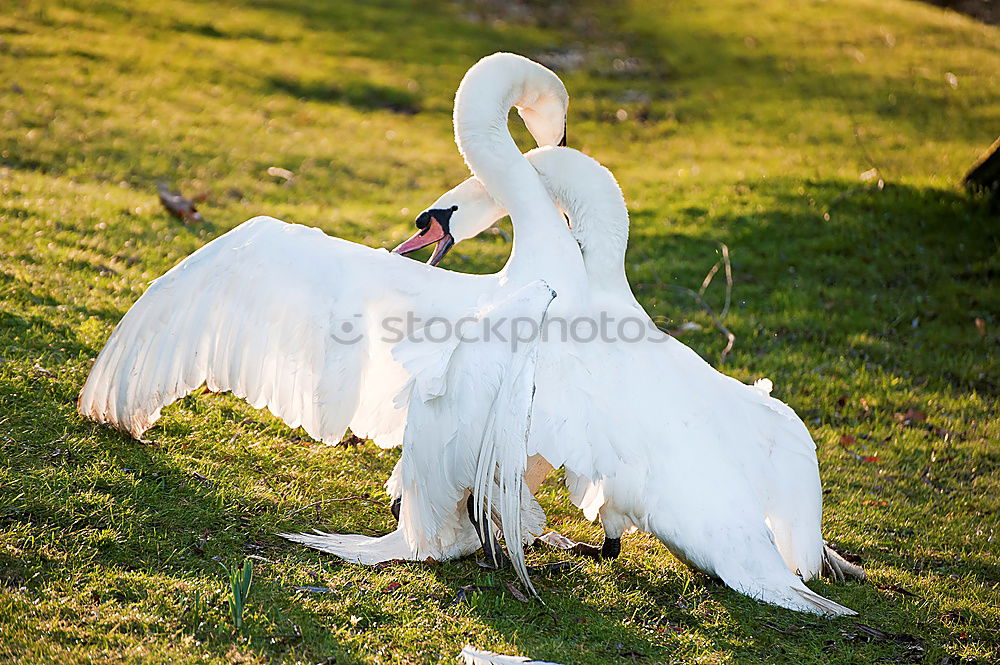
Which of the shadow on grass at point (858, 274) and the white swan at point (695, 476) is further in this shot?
the shadow on grass at point (858, 274)

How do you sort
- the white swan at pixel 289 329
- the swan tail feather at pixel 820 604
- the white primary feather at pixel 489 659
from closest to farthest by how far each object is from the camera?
the white primary feather at pixel 489 659 < the swan tail feather at pixel 820 604 < the white swan at pixel 289 329

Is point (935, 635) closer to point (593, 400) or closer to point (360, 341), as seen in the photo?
point (593, 400)

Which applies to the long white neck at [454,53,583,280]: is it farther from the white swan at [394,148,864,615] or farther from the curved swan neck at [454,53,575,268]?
the white swan at [394,148,864,615]

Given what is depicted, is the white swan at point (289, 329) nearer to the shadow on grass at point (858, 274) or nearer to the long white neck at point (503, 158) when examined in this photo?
the long white neck at point (503, 158)

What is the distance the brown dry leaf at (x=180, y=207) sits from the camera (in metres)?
8.10

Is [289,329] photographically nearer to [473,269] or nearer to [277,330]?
[277,330]

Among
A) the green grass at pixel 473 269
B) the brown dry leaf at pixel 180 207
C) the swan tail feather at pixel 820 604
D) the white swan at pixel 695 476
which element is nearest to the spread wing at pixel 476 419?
the white swan at pixel 695 476

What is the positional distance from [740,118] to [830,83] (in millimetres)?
2067

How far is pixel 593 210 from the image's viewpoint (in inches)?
192

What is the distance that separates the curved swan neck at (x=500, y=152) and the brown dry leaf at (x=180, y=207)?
13.0ft

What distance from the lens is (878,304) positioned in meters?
8.10

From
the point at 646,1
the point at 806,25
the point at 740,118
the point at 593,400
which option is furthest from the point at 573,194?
the point at 646,1

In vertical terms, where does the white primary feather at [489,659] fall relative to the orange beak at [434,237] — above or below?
below

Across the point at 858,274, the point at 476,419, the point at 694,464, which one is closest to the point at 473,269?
the point at 858,274
